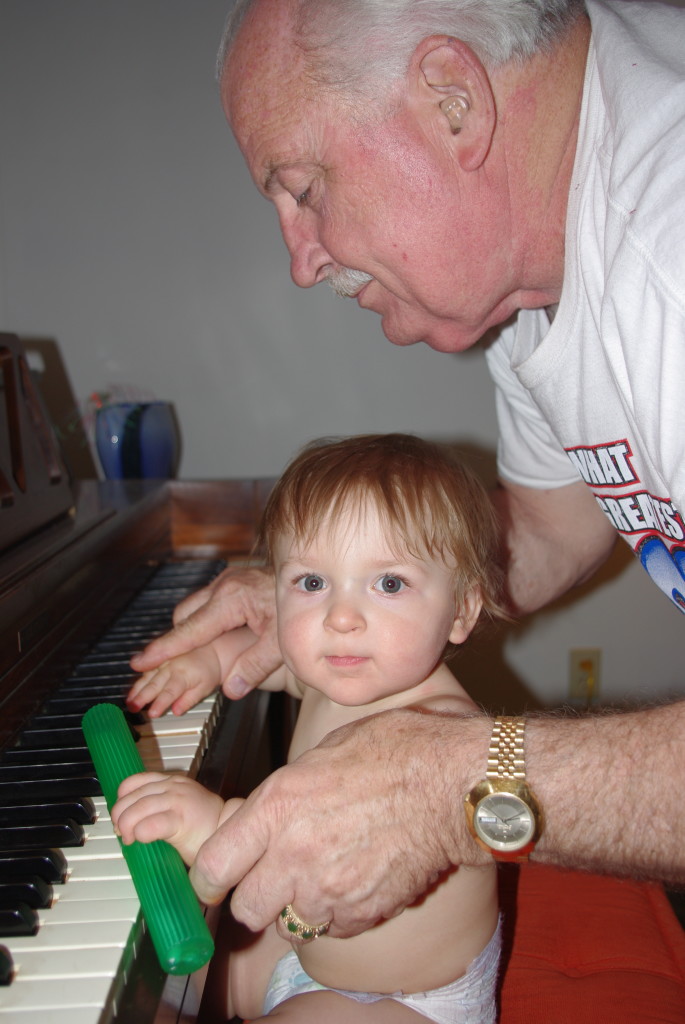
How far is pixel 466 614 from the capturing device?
1.15m

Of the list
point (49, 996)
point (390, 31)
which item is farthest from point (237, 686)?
point (390, 31)

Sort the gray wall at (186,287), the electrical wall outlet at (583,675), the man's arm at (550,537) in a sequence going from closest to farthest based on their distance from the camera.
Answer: the man's arm at (550,537) → the gray wall at (186,287) → the electrical wall outlet at (583,675)

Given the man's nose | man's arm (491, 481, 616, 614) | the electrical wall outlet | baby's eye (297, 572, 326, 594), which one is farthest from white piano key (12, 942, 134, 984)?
the electrical wall outlet

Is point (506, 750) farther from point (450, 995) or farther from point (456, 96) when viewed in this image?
point (456, 96)

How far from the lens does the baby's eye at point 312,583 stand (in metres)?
1.08

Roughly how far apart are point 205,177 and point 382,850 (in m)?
2.25

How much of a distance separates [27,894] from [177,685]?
1.40 feet

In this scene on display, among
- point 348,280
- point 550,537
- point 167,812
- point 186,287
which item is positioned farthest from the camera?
point 186,287

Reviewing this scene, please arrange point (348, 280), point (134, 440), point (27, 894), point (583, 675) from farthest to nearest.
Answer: point (583, 675) → point (134, 440) → point (348, 280) → point (27, 894)

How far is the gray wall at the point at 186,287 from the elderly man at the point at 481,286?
146 cm

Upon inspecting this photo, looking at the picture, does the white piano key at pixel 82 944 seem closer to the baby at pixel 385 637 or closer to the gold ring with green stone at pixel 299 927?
the gold ring with green stone at pixel 299 927

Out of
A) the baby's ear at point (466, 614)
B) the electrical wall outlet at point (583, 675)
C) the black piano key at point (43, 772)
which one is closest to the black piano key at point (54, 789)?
the black piano key at point (43, 772)

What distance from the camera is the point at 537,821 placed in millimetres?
824

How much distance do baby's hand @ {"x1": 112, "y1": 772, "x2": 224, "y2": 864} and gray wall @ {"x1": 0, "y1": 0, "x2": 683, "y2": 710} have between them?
6.26 ft
